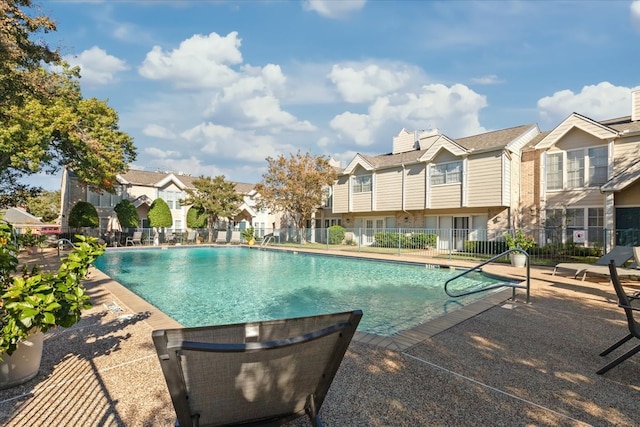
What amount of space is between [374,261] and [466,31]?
10.0 metres

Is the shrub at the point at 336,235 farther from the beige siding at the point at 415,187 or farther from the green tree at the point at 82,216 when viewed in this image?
the green tree at the point at 82,216

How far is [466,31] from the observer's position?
12195mm

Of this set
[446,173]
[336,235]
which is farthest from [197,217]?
[446,173]

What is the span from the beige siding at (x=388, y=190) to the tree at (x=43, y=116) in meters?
16.7

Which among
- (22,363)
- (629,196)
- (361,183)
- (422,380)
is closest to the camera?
(22,363)

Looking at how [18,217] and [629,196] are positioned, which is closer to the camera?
[629,196]

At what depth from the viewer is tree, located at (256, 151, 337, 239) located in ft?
84.2

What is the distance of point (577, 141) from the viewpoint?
1695cm

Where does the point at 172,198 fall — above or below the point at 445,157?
below

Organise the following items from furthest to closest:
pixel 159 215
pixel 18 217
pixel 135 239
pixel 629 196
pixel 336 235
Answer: pixel 159 215, pixel 336 235, pixel 135 239, pixel 18 217, pixel 629 196

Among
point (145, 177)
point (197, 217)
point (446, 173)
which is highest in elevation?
point (145, 177)

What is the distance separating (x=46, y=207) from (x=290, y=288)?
4807 centimetres

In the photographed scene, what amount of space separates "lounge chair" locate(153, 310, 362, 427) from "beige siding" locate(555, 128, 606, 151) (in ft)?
66.4

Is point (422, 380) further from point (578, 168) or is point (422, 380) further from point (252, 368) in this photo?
point (578, 168)
